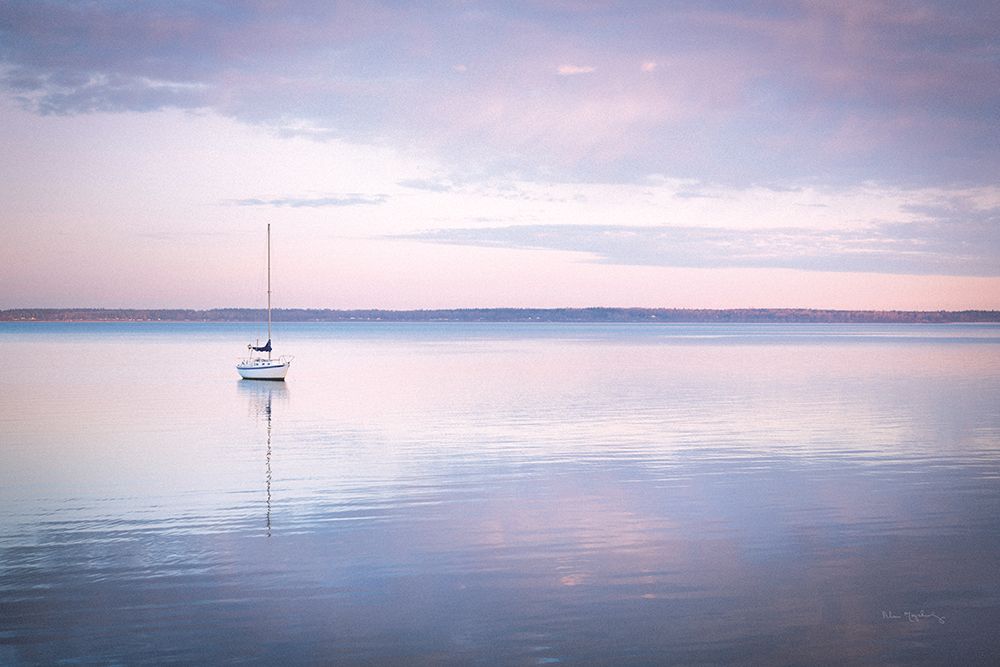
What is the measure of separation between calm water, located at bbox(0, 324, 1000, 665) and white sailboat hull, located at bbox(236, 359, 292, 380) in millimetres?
18974

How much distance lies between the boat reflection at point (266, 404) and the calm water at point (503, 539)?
0.20 m

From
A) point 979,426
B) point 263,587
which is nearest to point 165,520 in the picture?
point 263,587

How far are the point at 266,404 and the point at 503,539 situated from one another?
2715 centimetres

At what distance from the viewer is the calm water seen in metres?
10.1

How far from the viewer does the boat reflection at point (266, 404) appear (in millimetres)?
18766

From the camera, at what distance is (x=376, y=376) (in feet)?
187

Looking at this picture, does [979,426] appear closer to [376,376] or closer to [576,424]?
[576,424]
